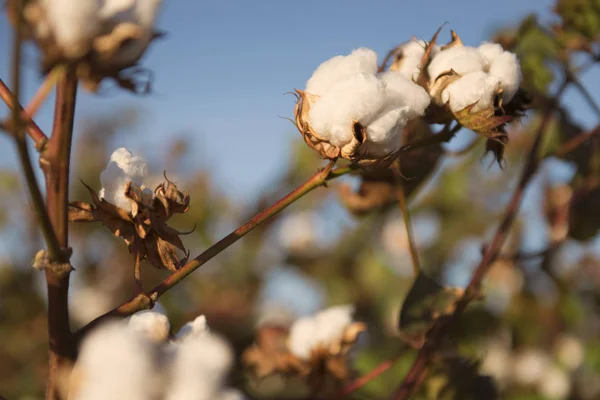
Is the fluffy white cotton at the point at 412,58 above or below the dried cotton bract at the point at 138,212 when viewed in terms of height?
below

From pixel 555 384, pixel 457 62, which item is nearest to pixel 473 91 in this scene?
pixel 457 62

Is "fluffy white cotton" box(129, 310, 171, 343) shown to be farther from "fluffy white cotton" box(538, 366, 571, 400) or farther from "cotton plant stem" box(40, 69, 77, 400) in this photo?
"fluffy white cotton" box(538, 366, 571, 400)

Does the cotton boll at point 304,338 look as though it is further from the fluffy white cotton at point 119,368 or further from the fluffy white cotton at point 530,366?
the fluffy white cotton at point 530,366

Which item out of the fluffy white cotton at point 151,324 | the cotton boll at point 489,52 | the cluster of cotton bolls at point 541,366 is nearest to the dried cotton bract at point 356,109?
the cotton boll at point 489,52

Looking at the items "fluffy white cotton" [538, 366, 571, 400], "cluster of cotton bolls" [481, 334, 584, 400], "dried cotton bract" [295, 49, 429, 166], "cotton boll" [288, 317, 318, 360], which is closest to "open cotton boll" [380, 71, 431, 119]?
"dried cotton bract" [295, 49, 429, 166]

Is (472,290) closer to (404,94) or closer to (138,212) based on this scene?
(404,94)

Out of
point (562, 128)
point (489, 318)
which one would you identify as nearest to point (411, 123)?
point (562, 128)
